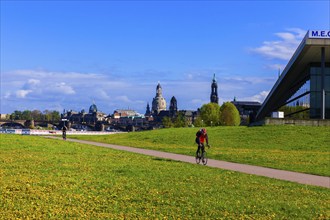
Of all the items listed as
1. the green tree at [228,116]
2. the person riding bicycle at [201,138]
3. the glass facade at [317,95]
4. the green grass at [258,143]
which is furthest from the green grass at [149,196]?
the green tree at [228,116]

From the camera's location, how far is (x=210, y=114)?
11250 cm

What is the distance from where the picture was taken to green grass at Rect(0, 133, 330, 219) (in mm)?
9078

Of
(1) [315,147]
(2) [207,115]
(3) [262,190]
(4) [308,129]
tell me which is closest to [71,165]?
(3) [262,190]

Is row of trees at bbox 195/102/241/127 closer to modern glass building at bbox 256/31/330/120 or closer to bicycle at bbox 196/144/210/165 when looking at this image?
modern glass building at bbox 256/31/330/120

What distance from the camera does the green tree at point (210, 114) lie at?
365ft

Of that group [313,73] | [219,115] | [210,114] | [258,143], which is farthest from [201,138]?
[219,115]

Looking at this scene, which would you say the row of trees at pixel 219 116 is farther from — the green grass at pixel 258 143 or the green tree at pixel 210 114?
the green grass at pixel 258 143

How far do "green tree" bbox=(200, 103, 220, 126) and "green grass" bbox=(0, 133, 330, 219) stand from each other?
312 ft

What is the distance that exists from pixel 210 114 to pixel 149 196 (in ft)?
335

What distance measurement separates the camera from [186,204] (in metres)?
10.1

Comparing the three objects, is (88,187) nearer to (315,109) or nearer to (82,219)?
(82,219)

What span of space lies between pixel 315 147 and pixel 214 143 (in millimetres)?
9666

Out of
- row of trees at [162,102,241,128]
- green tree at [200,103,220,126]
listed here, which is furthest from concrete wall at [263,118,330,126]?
green tree at [200,103,220,126]

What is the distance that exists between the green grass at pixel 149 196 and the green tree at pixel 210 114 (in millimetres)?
95092
